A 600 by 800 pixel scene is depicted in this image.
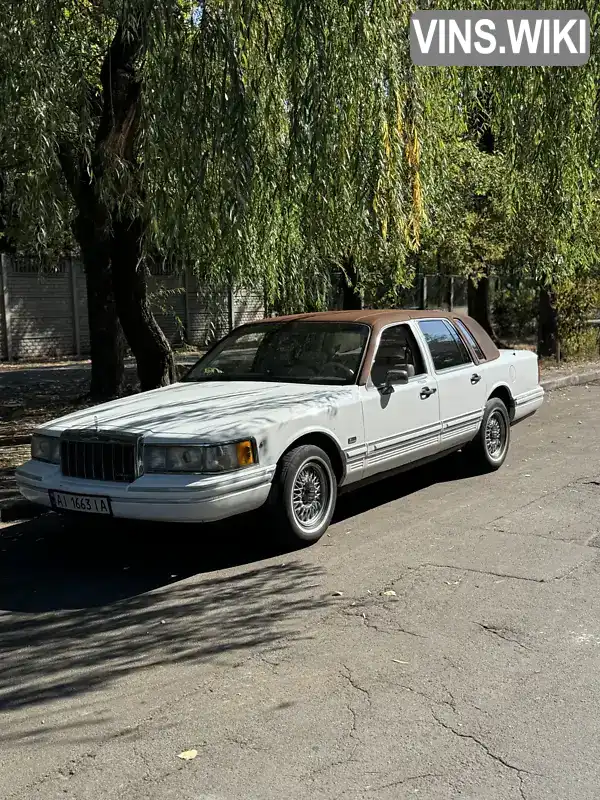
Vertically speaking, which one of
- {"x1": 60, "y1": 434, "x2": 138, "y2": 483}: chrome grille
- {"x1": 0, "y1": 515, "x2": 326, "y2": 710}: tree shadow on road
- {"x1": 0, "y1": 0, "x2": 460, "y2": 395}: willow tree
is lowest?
{"x1": 0, "y1": 515, "x2": 326, "y2": 710}: tree shadow on road

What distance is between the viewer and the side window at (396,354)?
23.0 feet

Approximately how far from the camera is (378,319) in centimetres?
736

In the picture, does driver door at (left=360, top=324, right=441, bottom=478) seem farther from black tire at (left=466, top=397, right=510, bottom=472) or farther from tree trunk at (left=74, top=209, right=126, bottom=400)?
tree trunk at (left=74, top=209, right=126, bottom=400)

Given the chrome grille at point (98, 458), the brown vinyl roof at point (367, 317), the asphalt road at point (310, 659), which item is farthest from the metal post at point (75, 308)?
the chrome grille at point (98, 458)

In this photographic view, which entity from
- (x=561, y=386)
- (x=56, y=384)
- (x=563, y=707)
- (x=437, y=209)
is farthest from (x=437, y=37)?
(x=56, y=384)

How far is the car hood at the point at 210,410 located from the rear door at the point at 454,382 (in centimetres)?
134

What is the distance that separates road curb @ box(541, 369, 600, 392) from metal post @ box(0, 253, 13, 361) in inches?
495

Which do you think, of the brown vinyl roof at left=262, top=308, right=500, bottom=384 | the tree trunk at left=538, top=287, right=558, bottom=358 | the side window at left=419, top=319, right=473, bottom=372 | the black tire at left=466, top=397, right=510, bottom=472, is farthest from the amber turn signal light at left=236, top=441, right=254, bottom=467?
the tree trunk at left=538, top=287, right=558, bottom=358

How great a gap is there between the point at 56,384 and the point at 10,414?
3.98 m

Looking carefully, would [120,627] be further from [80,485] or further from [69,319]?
[69,319]

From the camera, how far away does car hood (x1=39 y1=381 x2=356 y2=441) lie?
18.6 ft

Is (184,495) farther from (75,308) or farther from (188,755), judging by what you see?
(75,308)

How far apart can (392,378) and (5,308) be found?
15770 millimetres

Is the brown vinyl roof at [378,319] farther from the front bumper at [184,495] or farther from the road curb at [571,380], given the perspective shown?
the road curb at [571,380]
